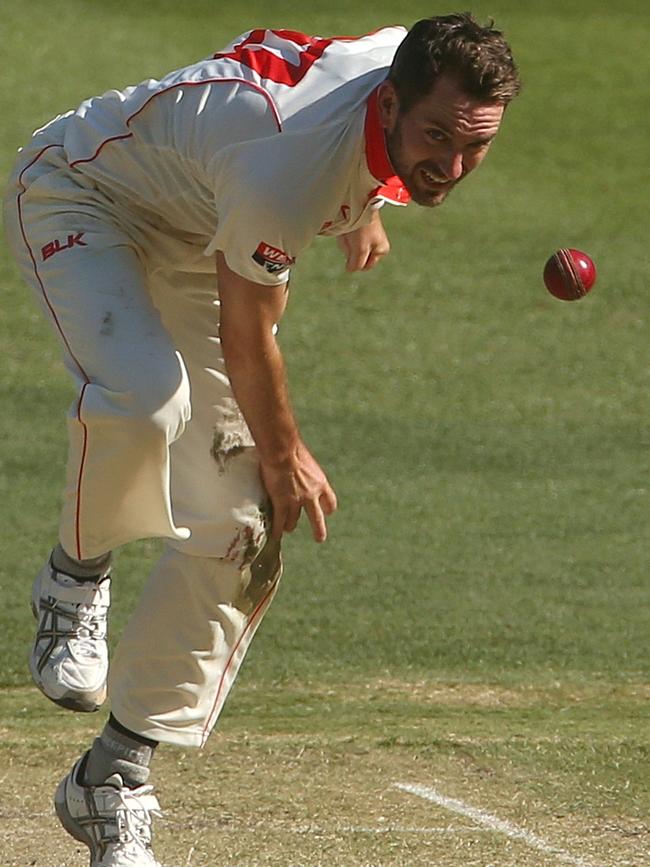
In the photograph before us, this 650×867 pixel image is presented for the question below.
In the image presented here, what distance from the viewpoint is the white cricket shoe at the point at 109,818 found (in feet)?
15.2

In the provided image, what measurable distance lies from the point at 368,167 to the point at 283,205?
24 centimetres

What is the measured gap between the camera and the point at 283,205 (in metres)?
4.29

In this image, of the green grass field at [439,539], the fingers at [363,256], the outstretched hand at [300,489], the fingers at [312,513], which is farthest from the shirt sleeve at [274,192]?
the green grass field at [439,539]

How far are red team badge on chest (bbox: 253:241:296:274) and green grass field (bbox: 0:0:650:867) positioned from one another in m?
1.61

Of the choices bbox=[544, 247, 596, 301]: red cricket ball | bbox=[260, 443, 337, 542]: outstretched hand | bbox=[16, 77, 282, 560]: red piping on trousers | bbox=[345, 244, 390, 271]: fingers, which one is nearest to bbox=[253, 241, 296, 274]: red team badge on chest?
bbox=[16, 77, 282, 560]: red piping on trousers

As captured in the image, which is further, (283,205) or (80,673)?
(80,673)

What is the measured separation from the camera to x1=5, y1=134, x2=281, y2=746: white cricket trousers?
14.8ft

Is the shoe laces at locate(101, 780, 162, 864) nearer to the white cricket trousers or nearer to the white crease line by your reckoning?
the white cricket trousers

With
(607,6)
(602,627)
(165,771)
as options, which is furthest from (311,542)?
(607,6)

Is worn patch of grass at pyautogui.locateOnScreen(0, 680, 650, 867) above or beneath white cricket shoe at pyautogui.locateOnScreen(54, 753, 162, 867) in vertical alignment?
beneath

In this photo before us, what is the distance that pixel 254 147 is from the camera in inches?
170

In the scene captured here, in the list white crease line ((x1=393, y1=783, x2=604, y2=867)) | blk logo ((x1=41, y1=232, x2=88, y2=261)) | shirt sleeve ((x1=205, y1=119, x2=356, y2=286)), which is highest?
shirt sleeve ((x1=205, y1=119, x2=356, y2=286))

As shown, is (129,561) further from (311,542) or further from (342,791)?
(342,791)

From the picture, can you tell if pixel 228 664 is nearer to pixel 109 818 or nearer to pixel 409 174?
pixel 109 818
